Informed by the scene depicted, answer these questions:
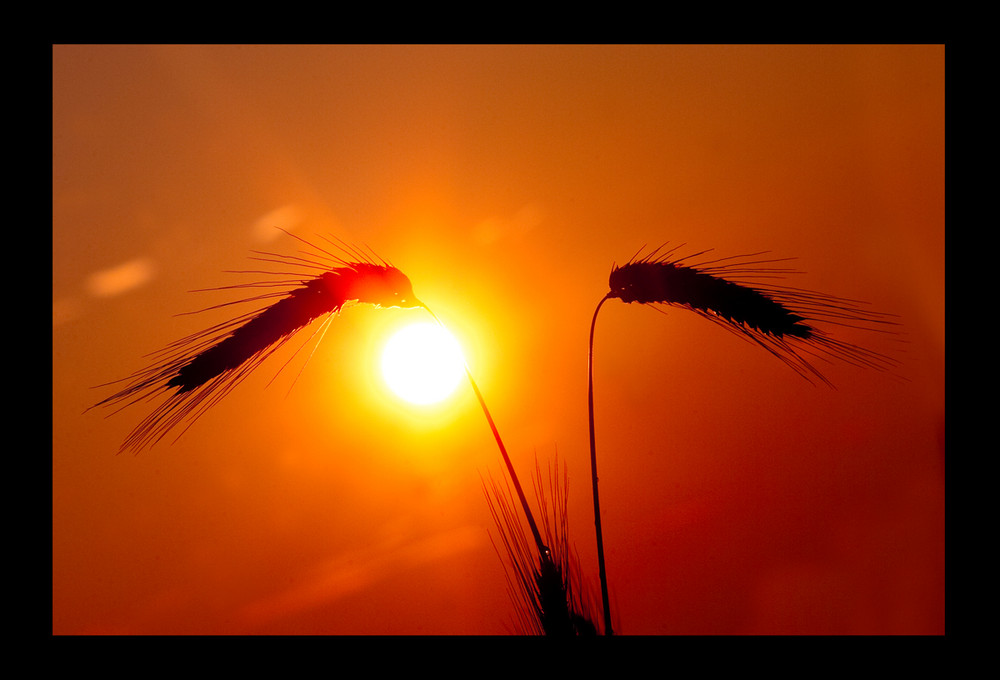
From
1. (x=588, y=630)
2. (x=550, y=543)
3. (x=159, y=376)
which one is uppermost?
(x=159, y=376)

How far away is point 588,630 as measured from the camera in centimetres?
89

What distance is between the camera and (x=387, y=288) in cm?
87

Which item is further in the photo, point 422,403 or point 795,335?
point 422,403

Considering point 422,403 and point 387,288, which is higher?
point 387,288
